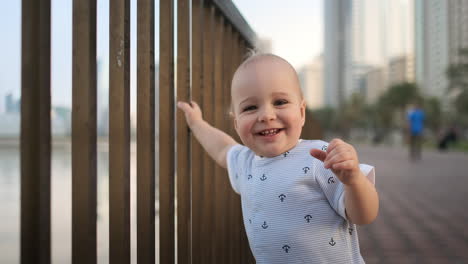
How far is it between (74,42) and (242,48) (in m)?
1.72

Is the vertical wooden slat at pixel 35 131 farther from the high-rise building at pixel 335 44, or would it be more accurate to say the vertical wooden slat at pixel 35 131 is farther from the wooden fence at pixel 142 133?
the high-rise building at pixel 335 44

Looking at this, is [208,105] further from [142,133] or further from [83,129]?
[83,129]

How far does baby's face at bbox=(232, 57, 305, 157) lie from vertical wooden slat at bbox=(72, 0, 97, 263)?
537mm

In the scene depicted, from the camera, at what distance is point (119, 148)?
48.4 inches

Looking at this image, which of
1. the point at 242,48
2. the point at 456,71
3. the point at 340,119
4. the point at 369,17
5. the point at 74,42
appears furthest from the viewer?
the point at 369,17

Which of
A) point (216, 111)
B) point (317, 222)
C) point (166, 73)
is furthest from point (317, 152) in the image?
point (216, 111)

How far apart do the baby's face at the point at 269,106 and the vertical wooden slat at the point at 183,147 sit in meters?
0.35

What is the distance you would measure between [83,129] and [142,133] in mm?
356

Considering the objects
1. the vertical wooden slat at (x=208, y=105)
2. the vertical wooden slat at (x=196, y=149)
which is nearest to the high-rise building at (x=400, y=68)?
the vertical wooden slat at (x=208, y=105)

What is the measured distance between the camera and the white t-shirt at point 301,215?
4.42ft

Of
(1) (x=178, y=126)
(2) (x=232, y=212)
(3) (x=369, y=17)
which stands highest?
(3) (x=369, y=17)

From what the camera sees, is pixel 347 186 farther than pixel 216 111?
No

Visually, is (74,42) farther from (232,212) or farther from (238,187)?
(232,212)

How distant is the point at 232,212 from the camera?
236 cm
